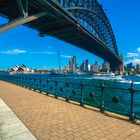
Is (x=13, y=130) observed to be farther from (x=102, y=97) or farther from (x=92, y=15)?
(x=92, y=15)

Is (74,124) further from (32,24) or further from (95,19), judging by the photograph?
(95,19)

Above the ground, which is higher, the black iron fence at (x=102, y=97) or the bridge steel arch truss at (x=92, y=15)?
the bridge steel arch truss at (x=92, y=15)

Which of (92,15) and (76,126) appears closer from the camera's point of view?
(76,126)

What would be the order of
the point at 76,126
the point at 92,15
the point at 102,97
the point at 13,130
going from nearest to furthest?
the point at 13,130 → the point at 76,126 → the point at 102,97 → the point at 92,15

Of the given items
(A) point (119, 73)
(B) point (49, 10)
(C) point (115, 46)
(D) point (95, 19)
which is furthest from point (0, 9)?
(A) point (119, 73)

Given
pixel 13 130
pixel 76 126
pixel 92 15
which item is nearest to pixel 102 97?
pixel 76 126

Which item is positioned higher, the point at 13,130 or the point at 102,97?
the point at 102,97

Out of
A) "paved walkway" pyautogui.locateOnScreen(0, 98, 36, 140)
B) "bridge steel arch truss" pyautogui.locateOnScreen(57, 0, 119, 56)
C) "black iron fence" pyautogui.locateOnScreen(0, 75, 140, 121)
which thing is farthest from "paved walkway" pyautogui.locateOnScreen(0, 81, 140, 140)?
"bridge steel arch truss" pyautogui.locateOnScreen(57, 0, 119, 56)

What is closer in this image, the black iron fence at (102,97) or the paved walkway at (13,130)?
the paved walkway at (13,130)

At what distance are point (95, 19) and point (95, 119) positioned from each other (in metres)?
46.4

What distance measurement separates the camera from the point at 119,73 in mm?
106438

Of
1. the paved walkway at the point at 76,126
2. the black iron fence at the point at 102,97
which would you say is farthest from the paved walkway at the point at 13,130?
the black iron fence at the point at 102,97

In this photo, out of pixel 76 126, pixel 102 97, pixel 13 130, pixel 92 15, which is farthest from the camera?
pixel 92 15

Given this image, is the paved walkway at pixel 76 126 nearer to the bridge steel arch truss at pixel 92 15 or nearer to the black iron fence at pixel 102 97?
the black iron fence at pixel 102 97
